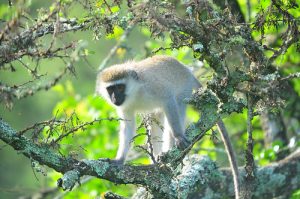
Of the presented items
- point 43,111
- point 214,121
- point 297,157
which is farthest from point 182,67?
point 43,111

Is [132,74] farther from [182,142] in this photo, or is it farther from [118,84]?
[182,142]

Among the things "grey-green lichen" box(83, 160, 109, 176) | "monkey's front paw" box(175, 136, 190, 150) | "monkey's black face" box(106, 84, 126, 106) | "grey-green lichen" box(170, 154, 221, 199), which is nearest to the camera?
"grey-green lichen" box(83, 160, 109, 176)

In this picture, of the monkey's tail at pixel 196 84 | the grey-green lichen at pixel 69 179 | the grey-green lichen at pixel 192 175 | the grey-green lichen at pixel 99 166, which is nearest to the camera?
the grey-green lichen at pixel 69 179

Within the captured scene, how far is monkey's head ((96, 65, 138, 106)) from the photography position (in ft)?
24.5

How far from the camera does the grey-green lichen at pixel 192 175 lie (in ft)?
17.3

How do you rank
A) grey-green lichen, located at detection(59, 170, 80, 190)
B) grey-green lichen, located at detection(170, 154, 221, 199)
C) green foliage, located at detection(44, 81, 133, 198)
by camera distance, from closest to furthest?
grey-green lichen, located at detection(59, 170, 80, 190) → grey-green lichen, located at detection(170, 154, 221, 199) → green foliage, located at detection(44, 81, 133, 198)

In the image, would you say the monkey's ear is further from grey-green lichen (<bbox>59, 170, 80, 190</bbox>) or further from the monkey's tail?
grey-green lichen (<bbox>59, 170, 80, 190</bbox>)

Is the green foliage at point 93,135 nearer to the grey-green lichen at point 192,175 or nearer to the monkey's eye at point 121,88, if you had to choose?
the monkey's eye at point 121,88

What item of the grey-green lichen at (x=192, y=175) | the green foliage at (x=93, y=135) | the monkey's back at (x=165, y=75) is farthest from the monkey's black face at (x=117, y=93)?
the grey-green lichen at (x=192, y=175)

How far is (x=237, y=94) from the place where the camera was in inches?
237

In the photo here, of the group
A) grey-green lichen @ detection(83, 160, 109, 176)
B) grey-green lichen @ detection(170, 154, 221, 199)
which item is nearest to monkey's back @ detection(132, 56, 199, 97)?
grey-green lichen @ detection(170, 154, 221, 199)

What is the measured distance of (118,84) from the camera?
300 inches

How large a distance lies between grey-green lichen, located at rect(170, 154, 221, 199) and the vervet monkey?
90cm

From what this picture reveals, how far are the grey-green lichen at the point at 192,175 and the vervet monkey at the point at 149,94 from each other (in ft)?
2.94
